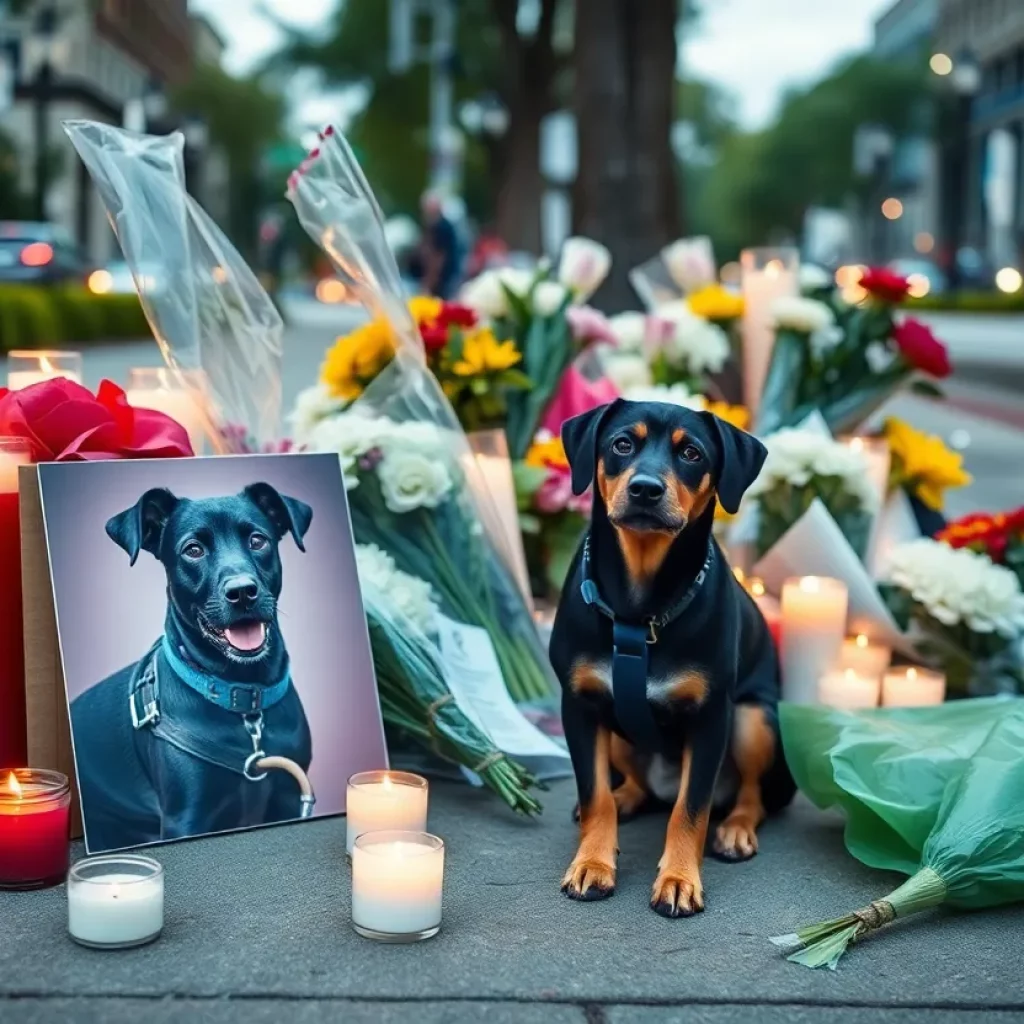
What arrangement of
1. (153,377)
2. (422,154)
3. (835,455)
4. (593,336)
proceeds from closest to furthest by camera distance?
(153,377)
(835,455)
(593,336)
(422,154)

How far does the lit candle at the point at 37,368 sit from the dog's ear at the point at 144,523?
0.84m

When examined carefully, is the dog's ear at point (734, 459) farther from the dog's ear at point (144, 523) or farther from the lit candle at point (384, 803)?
the dog's ear at point (144, 523)

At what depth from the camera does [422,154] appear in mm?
39281

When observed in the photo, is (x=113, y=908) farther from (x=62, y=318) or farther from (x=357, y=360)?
(x=62, y=318)

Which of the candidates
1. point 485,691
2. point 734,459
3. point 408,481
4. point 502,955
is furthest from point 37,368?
point 502,955

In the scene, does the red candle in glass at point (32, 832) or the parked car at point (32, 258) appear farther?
the parked car at point (32, 258)

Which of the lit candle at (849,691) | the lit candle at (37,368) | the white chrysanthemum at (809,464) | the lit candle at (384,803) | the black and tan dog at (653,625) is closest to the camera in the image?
the black and tan dog at (653,625)

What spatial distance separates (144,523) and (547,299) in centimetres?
215

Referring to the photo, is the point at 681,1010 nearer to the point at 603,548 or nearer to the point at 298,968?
the point at 298,968

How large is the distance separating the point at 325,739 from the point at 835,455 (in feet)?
6.55

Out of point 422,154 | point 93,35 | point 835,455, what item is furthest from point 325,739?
point 93,35

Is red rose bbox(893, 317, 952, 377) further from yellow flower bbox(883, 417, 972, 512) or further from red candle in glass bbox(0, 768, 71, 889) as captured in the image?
red candle in glass bbox(0, 768, 71, 889)

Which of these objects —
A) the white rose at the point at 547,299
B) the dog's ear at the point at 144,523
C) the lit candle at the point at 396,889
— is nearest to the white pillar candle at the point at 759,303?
the white rose at the point at 547,299

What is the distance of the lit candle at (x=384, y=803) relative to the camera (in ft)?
10.4
